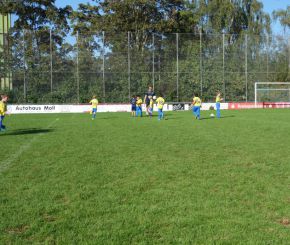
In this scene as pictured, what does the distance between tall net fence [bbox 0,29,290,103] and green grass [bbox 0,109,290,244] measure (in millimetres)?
26619

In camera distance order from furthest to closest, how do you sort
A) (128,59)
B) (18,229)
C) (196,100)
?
(128,59)
(196,100)
(18,229)

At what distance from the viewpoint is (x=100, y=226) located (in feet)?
14.8

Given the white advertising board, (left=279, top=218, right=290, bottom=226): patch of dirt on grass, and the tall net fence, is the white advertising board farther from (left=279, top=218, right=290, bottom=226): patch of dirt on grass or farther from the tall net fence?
(left=279, top=218, right=290, bottom=226): patch of dirt on grass

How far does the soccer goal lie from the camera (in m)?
40.4

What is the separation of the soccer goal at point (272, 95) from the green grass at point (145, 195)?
31375 millimetres

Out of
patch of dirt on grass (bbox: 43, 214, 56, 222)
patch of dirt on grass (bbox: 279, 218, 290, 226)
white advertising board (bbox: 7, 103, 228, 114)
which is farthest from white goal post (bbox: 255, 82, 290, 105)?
patch of dirt on grass (bbox: 43, 214, 56, 222)

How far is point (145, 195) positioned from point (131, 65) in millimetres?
33029

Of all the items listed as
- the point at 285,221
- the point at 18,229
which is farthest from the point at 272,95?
the point at 18,229

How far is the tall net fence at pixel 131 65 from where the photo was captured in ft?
118

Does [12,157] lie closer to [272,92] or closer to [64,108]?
[64,108]

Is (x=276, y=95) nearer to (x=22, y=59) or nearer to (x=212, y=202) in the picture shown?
(x=22, y=59)

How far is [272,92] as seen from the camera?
40719mm

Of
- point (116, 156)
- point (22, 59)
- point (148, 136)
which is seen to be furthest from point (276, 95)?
point (116, 156)

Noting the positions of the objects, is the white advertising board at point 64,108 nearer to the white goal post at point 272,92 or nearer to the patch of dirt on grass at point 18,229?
the white goal post at point 272,92
